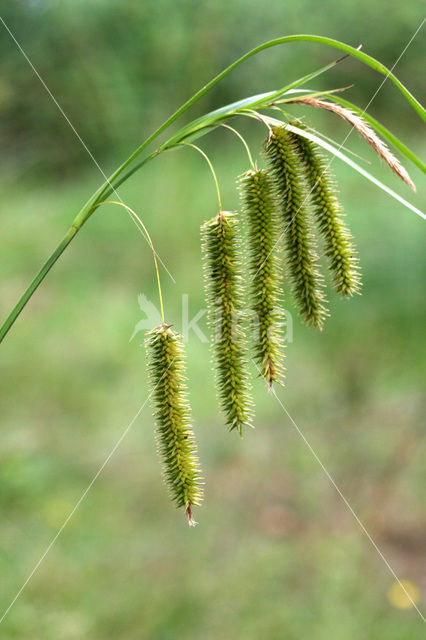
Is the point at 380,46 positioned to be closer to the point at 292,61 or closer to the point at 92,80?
the point at 292,61

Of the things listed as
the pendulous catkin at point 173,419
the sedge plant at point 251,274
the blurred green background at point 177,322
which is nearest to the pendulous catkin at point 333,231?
the sedge plant at point 251,274

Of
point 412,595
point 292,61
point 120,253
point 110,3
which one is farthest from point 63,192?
point 412,595

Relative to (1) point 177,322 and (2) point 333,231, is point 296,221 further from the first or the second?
(1) point 177,322

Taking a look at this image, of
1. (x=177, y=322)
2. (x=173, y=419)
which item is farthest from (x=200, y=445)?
(x=173, y=419)

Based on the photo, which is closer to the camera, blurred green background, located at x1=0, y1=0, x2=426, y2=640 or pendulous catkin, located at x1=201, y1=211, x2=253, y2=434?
pendulous catkin, located at x1=201, y1=211, x2=253, y2=434

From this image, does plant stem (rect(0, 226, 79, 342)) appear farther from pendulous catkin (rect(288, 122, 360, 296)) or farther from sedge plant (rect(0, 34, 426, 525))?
pendulous catkin (rect(288, 122, 360, 296))

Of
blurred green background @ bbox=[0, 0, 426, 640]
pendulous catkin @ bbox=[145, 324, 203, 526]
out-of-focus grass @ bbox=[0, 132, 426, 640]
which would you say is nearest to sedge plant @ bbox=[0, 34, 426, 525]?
pendulous catkin @ bbox=[145, 324, 203, 526]

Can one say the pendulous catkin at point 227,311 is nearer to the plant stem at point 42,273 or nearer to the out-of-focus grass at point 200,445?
the plant stem at point 42,273

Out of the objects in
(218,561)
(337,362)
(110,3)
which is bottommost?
Answer: (218,561)
